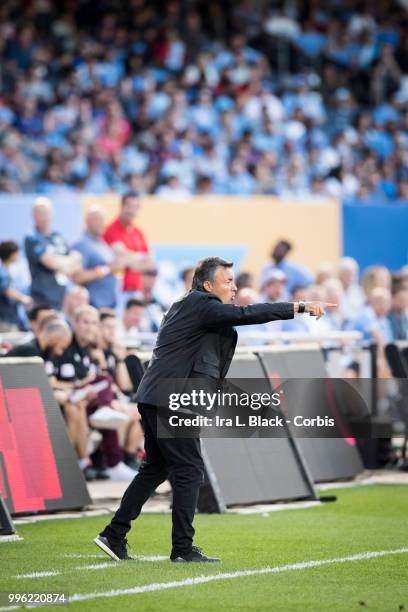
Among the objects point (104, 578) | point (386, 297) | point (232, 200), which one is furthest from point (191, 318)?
point (232, 200)

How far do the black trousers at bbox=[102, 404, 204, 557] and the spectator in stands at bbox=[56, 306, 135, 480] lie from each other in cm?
456

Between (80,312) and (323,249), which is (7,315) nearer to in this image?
(80,312)

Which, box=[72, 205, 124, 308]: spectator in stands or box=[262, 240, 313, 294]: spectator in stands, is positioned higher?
box=[72, 205, 124, 308]: spectator in stands

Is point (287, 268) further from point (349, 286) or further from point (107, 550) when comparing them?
point (107, 550)

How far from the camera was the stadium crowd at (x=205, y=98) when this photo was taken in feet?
71.9

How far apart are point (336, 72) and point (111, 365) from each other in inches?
700

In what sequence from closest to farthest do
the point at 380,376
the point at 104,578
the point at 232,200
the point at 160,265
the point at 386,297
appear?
1. the point at 104,578
2. the point at 380,376
3. the point at 386,297
4. the point at 160,265
5. the point at 232,200

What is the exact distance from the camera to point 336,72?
30094mm

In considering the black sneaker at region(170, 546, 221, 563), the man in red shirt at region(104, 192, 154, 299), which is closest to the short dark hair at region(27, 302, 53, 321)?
the man in red shirt at region(104, 192, 154, 299)

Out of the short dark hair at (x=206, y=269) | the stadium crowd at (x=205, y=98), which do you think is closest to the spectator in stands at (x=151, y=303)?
the stadium crowd at (x=205, y=98)

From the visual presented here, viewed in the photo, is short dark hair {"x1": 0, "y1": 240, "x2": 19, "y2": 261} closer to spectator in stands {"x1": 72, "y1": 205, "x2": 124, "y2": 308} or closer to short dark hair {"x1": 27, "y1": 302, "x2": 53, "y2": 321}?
spectator in stands {"x1": 72, "y1": 205, "x2": 124, "y2": 308}

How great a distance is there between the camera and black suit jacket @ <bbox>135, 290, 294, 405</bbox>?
8.15 meters

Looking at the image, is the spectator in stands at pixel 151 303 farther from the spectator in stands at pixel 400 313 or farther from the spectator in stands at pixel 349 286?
the spectator in stands at pixel 349 286

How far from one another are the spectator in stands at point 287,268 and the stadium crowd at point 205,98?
360 centimetres
